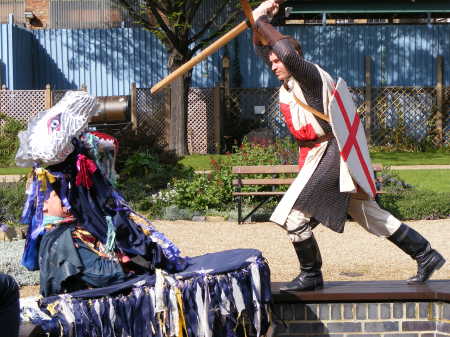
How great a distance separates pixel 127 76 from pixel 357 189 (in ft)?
52.8

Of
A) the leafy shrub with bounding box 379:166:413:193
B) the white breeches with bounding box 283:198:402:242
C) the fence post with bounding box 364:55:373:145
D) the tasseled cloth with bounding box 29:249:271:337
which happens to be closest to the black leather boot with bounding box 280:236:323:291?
the white breeches with bounding box 283:198:402:242

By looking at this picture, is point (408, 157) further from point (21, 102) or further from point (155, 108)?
point (21, 102)

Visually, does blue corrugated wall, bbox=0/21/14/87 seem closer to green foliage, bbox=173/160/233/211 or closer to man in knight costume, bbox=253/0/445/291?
green foliage, bbox=173/160/233/211

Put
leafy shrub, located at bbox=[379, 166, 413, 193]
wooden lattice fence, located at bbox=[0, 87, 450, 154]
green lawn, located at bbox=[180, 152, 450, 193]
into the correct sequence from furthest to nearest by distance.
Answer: wooden lattice fence, located at bbox=[0, 87, 450, 154] → green lawn, located at bbox=[180, 152, 450, 193] → leafy shrub, located at bbox=[379, 166, 413, 193]

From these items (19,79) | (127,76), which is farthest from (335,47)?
(19,79)

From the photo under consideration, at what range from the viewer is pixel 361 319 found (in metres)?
4.53

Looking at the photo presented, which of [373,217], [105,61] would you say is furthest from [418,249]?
[105,61]

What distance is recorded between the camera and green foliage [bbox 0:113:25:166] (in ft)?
54.7

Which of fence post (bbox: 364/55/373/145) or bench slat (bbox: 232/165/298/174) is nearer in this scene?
bench slat (bbox: 232/165/298/174)

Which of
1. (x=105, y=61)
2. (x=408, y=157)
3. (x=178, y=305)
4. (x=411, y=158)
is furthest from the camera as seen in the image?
(x=105, y=61)

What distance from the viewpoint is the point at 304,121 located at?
4.50 m

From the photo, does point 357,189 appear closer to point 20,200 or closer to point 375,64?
point 20,200

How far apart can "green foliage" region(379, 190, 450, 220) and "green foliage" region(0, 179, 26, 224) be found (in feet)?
15.4

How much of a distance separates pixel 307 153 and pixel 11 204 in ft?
21.2
